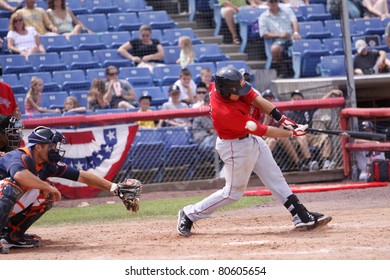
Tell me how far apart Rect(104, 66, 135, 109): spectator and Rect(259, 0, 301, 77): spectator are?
327 cm

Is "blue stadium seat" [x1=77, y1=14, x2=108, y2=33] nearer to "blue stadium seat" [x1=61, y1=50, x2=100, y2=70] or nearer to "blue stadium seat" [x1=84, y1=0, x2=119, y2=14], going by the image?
"blue stadium seat" [x1=84, y1=0, x2=119, y2=14]

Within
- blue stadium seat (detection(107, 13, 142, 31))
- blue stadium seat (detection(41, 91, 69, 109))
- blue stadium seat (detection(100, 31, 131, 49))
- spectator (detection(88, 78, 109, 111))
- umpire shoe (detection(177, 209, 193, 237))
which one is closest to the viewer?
umpire shoe (detection(177, 209, 193, 237))

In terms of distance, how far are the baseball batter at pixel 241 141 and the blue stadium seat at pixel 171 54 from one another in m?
7.96

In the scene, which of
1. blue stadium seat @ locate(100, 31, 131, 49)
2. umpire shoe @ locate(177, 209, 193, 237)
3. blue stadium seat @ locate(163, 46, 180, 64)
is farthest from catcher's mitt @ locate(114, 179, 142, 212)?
blue stadium seat @ locate(163, 46, 180, 64)

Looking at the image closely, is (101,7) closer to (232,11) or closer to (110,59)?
(110,59)

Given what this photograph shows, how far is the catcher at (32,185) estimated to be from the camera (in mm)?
7316

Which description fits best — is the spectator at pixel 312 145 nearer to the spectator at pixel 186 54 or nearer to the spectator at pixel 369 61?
the spectator at pixel 369 61

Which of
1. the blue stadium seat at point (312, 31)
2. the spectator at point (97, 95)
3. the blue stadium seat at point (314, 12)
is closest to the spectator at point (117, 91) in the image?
the spectator at point (97, 95)

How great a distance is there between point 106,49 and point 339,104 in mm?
4582

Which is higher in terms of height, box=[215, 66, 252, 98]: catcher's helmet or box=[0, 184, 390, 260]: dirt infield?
box=[215, 66, 252, 98]: catcher's helmet

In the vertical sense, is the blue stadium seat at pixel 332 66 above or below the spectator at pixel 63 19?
below

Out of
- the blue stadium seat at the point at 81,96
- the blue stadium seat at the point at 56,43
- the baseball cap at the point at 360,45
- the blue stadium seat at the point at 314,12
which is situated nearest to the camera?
the blue stadium seat at the point at 81,96

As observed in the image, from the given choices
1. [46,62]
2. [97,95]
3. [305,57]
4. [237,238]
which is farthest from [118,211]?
[305,57]

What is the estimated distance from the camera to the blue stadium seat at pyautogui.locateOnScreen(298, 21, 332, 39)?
17.0m
